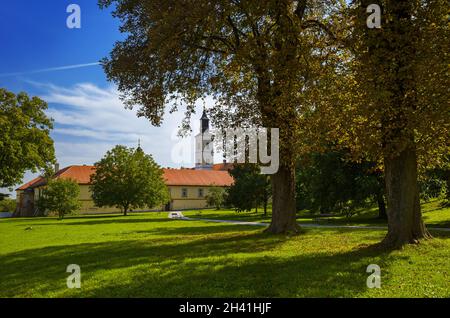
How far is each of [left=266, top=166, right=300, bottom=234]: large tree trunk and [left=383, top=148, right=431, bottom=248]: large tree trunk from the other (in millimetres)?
7176

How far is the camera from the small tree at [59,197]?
1891 inches

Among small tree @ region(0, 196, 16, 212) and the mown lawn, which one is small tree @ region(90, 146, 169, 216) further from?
small tree @ region(0, 196, 16, 212)

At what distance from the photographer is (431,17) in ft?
39.2

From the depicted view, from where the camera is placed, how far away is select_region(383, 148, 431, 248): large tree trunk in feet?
43.3

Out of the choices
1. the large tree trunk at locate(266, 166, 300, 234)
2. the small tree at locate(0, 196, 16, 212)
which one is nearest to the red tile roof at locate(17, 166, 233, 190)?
the small tree at locate(0, 196, 16, 212)

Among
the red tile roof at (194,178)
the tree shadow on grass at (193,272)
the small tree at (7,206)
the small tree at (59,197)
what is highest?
the red tile roof at (194,178)

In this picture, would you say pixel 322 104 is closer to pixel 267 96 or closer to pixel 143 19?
pixel 267 96

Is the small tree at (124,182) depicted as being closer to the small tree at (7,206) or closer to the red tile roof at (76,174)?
the red tile roof at (76,174)

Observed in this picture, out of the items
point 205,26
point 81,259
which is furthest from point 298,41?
point 81,259

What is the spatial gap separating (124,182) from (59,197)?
788 cm

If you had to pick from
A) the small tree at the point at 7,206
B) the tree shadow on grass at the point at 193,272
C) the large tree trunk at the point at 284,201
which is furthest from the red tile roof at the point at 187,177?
the tree shadow on grass at the point at 193,272

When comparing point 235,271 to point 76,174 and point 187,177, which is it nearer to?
point 76,174

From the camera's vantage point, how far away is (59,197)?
159ft

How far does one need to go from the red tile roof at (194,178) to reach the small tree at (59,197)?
35.3m
